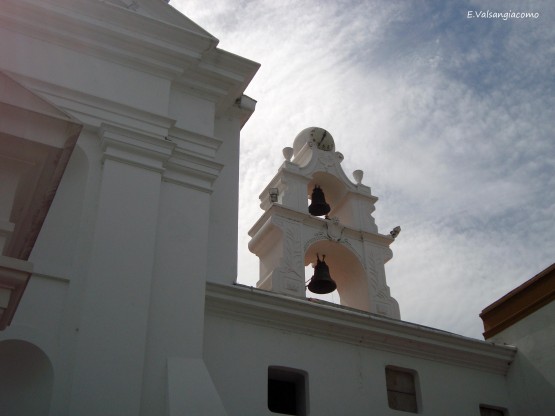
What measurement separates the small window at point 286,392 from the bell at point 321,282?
255 cm

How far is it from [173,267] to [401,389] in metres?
4.01

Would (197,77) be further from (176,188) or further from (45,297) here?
(45,297)

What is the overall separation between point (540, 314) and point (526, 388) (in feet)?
4.02

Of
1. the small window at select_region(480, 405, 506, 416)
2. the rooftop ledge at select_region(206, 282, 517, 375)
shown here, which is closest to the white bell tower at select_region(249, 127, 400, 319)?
the rooftop ledge at select_region(206, 282, 517, 375)

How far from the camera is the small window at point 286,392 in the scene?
33.4ft

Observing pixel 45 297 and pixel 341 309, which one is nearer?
pixel 45 297

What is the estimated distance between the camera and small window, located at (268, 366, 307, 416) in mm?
10172

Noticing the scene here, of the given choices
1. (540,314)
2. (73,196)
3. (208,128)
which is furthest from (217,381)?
(540,314)

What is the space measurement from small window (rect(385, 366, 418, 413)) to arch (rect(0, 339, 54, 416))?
4.99m

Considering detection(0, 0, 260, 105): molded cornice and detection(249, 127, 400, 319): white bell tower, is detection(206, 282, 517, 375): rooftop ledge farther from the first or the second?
detection(0, 0, 260, 105): molded cornice

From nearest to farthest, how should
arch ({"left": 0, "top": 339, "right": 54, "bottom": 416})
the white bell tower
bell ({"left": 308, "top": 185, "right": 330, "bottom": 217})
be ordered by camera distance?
arch ({"left": 0, "top": 339, "right": 54, "bottom": 416}) < the white bell tower < bell ({"left": 308, "top": 185, "right": 330, "bottom": 217})

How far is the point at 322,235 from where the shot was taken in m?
12.9

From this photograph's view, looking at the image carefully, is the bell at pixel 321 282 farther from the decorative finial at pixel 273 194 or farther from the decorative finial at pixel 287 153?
the decorative finial at pixel 287 153

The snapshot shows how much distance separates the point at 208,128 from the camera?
11.2m
